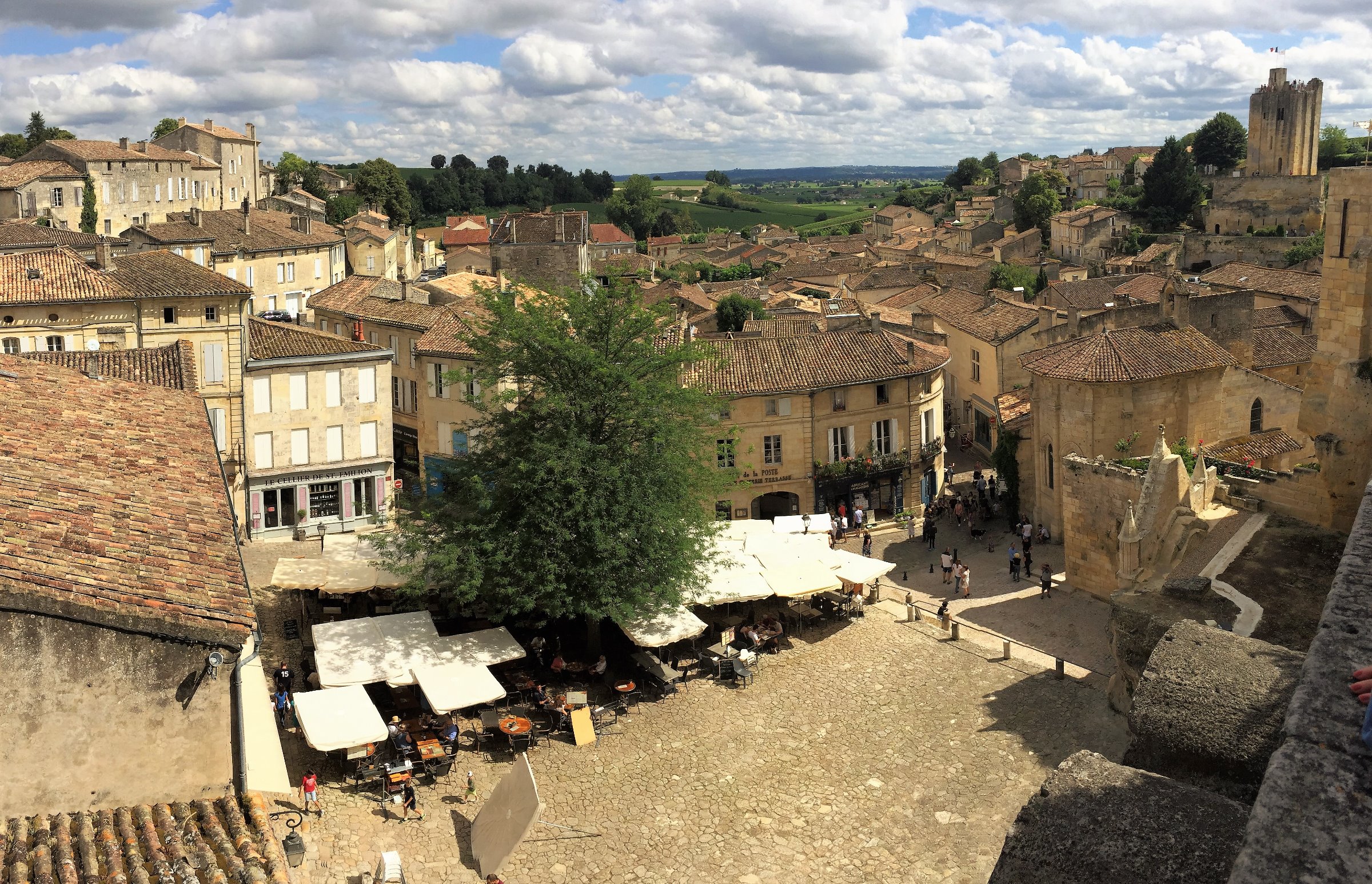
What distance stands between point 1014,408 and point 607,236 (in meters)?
94.3

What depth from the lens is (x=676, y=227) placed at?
175625mm

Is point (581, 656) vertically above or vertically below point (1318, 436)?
below

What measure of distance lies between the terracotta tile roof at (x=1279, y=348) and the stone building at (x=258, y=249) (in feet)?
142

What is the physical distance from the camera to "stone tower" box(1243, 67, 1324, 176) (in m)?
118

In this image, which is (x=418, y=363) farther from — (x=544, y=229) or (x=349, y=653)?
(x=544, y=229)

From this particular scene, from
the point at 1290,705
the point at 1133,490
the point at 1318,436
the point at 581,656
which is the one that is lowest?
the point at 581,656

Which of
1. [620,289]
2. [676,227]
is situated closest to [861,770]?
[620,289]

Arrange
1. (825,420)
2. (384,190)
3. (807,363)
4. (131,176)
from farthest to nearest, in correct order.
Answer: (384,190)
(131,176)
(807,363)
(825,420)

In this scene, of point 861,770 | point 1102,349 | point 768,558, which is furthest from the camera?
point 1102,349

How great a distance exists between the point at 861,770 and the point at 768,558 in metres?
8.22

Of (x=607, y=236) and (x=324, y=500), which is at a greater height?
(x=607, y=236)

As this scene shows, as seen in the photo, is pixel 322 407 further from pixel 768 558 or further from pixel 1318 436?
pixel 1318 436

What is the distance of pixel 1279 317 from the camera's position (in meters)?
53.6

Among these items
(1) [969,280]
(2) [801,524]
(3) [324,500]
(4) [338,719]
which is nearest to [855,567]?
(2) [801,524]
